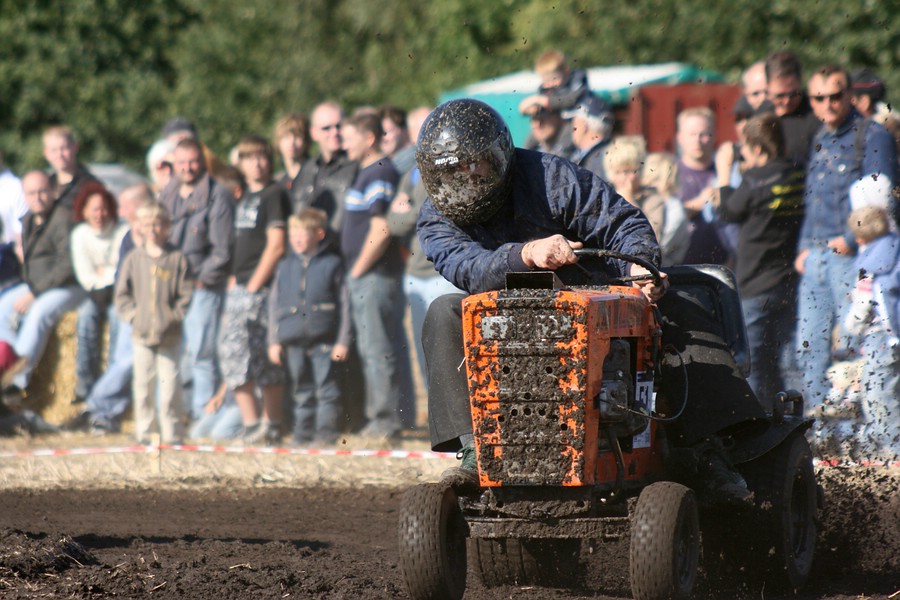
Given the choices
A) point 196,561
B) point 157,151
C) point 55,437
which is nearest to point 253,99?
point 157,151

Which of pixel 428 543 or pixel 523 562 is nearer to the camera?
pixel 428 543

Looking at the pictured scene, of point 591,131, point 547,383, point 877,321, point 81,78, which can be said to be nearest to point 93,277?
point 591,131

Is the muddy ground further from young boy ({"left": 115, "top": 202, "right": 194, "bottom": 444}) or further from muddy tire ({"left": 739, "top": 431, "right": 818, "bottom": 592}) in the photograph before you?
young boy ({"left": 115, "top": 202, "right": 194, "bottom": 444})

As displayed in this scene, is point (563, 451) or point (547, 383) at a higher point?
point (547, 383)

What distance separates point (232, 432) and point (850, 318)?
16.7 feet

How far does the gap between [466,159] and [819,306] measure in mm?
4447

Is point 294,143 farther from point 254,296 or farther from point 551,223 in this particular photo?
point 551,223

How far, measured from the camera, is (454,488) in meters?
5.00

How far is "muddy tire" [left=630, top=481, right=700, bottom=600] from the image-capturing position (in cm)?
466

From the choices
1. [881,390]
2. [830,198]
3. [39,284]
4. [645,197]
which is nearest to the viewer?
[881,390]

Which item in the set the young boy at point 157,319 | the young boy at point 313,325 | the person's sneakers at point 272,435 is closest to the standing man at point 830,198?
the young boy at point 313,325

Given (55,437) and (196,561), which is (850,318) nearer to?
(196,561)

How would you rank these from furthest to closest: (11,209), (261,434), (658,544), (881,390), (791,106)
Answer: (11,209)
(261,434)
(791,106)
(881,390)
(658,544)

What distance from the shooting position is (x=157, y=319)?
11.1 meters
